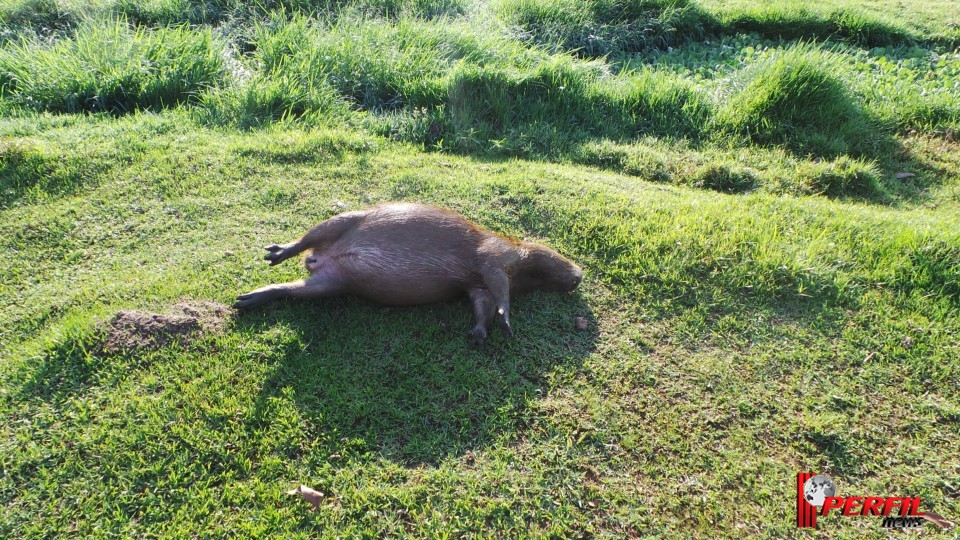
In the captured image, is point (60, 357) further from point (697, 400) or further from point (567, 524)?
point (697, 400)

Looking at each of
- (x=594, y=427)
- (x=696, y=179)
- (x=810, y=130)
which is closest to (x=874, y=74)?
(x=810, y=130)

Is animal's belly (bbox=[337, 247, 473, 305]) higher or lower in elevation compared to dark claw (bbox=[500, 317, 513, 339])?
higher

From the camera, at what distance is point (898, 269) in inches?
170

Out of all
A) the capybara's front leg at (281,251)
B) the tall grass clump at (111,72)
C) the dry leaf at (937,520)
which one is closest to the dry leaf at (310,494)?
the capybara's front leg at (281,251)

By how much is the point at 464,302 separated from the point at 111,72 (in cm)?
532

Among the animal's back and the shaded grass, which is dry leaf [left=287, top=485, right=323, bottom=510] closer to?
the animal's back

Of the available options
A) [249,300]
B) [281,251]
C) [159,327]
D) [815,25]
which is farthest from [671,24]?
[159,327]

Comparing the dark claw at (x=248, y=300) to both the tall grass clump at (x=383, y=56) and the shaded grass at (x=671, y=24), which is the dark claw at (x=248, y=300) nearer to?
the tall grass clump at (x=383, y=56)

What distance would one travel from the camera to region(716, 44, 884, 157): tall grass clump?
6418 mm

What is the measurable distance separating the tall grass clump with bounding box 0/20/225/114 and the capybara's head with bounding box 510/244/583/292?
476 cm

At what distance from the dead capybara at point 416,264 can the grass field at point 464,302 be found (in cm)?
17

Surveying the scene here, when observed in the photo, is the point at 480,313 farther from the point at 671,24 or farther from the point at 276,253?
the point at 671,24

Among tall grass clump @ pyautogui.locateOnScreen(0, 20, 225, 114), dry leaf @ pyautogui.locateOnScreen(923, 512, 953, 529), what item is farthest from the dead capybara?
tall grass clump @ pyautogui.locateOnScreen(0, 20, 225, 114)

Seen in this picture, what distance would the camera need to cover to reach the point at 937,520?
2.83 meters
